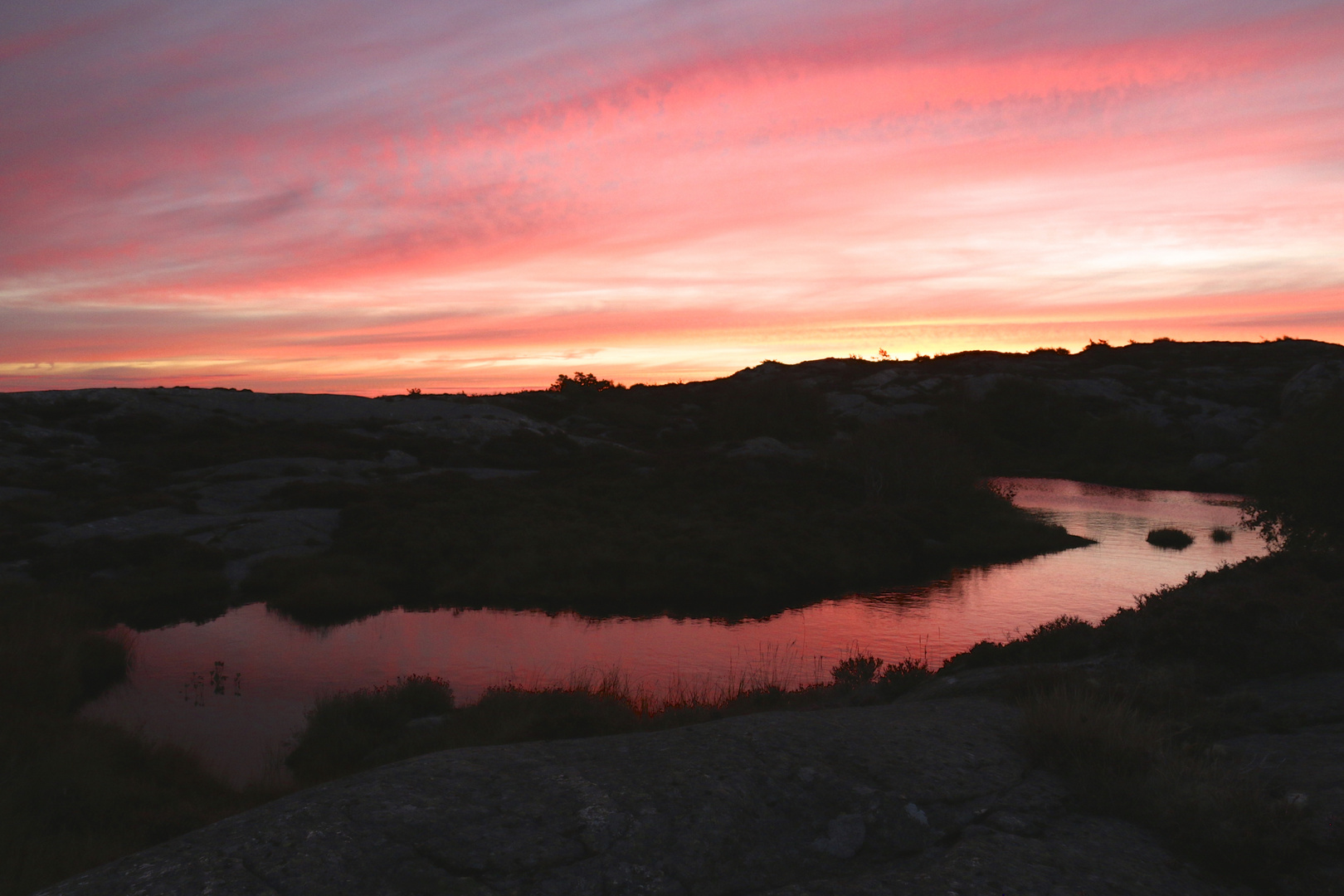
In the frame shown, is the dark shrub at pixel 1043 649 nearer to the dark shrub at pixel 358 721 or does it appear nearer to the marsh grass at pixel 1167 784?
the marsh grass at pixel 1167 784

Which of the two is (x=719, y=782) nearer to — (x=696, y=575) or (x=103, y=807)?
(x=103, y=807)

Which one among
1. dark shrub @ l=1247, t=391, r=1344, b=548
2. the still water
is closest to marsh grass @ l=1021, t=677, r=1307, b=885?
the still water

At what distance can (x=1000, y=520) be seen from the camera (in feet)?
133

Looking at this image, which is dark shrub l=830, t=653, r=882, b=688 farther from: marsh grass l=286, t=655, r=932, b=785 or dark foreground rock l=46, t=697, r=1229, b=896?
dark foreground rock l=46, t=697, r=1229, b=896

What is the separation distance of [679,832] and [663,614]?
20747mm

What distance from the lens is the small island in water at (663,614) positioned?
18.9ft

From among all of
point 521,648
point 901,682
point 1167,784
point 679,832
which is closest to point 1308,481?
point 901,682

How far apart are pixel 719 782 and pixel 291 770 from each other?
396 inches

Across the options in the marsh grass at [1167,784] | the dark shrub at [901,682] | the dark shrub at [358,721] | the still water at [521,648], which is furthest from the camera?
the still water at [521,648]

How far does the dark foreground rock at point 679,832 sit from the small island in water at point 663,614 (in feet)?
0.11

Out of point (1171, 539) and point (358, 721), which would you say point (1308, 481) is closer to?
point (1171, 539)

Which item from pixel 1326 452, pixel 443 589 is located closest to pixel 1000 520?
pixel 1326 452

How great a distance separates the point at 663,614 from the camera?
2627 cm

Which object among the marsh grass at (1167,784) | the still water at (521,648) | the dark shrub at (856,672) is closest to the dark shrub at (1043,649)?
the dark shrub at (856,672)
